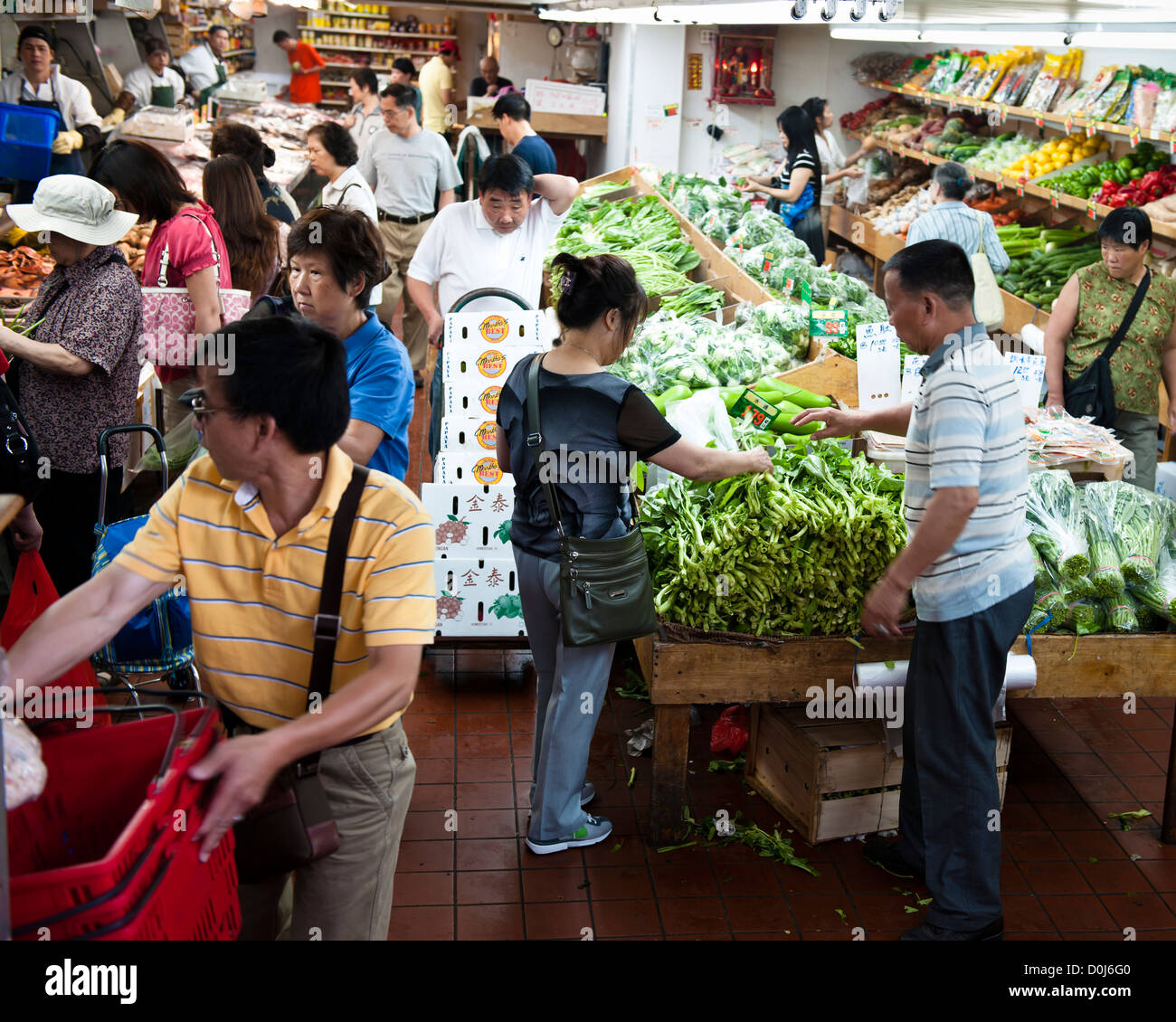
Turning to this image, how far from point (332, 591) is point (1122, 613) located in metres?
2.83

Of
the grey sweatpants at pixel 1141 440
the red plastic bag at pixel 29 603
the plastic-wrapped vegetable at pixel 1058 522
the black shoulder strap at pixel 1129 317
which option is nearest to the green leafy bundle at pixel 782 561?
the plastic-wrapped vegetable at pixel 1058 522

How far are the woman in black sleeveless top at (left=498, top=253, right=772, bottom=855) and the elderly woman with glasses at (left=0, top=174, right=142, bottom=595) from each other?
5.08ft

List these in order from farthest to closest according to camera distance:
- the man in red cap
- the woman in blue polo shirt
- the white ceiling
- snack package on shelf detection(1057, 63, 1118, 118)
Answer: the man in red cap → snack package on shelf detection(1057, 63, 1118, 118) → the white ceiling → the woman in blue polo shirt

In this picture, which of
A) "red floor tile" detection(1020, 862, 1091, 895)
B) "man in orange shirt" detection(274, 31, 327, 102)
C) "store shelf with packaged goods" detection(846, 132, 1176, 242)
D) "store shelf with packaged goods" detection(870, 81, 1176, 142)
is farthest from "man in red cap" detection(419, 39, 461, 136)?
"red floor tile" detection(1020, 862, 1091, 895)

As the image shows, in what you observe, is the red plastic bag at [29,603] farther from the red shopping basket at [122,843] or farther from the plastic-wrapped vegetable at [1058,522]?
the plastic-wrapped vegetable at [1058,522]

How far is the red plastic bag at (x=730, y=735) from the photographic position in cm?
437

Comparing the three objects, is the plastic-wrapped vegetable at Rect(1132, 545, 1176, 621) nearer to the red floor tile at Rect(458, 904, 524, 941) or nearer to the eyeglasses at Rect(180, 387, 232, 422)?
the red floor tile at Rect(458, 904, 524, 941)

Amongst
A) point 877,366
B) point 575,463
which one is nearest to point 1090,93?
point 877,366

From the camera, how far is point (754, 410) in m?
4.12

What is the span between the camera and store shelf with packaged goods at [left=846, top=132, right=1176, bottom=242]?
7012 mm

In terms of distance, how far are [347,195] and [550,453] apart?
3866 mm

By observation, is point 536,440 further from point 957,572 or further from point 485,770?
point 485,770
